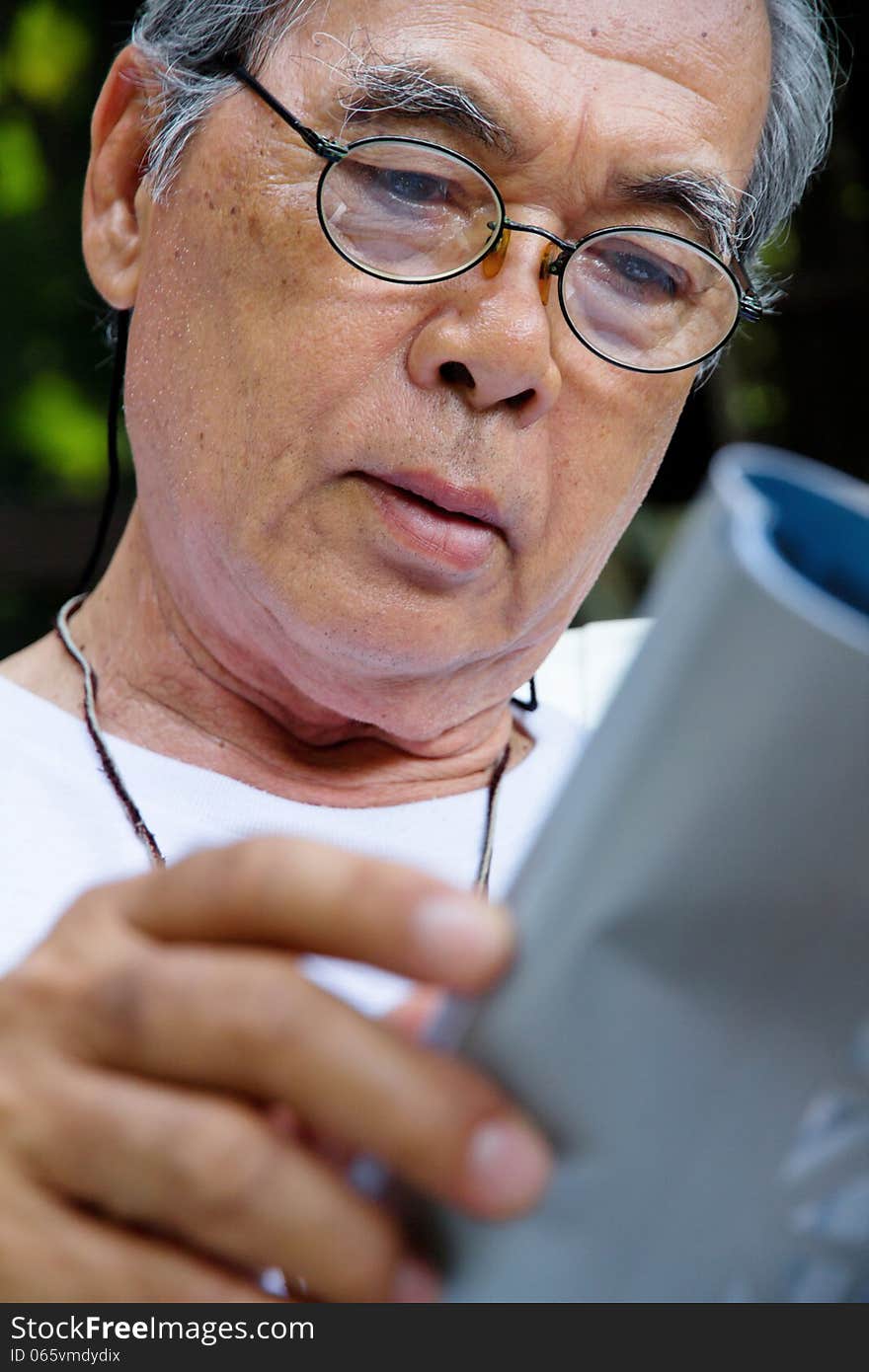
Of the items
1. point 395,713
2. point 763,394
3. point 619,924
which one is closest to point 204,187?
point 395,713

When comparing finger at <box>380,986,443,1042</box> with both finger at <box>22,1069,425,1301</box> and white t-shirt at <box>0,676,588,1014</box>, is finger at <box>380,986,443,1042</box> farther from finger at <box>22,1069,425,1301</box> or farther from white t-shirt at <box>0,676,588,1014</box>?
white t-shirt at <box>0,676,588,1014</box>

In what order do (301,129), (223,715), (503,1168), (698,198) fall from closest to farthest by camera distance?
1. (503,1168)
2. (301,129)
3. (698,198)
4. (223,715)

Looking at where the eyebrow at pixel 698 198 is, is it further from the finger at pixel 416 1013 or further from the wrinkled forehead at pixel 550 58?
the finger at pixel 416 1013

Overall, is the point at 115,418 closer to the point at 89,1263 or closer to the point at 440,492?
the point at 440,492

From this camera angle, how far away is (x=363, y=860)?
0.67m

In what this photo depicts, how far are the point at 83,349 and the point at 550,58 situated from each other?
380 cm

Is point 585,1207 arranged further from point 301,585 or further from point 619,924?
point 301,585

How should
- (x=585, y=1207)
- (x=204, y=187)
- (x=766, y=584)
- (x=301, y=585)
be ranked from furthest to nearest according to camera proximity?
(x=204, y=187) → (x=301, y=585) → (x=585, y=1207) → (x=766, y=584)

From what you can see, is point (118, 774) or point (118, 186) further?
point (118, 186)

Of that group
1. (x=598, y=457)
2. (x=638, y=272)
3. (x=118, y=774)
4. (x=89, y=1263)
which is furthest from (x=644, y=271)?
(x=89, y=1263)

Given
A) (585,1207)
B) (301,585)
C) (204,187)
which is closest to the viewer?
(585,1207)

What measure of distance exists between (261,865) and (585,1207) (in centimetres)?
22

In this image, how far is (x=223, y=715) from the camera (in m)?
1.82

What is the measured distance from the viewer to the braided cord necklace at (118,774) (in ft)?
5.41
